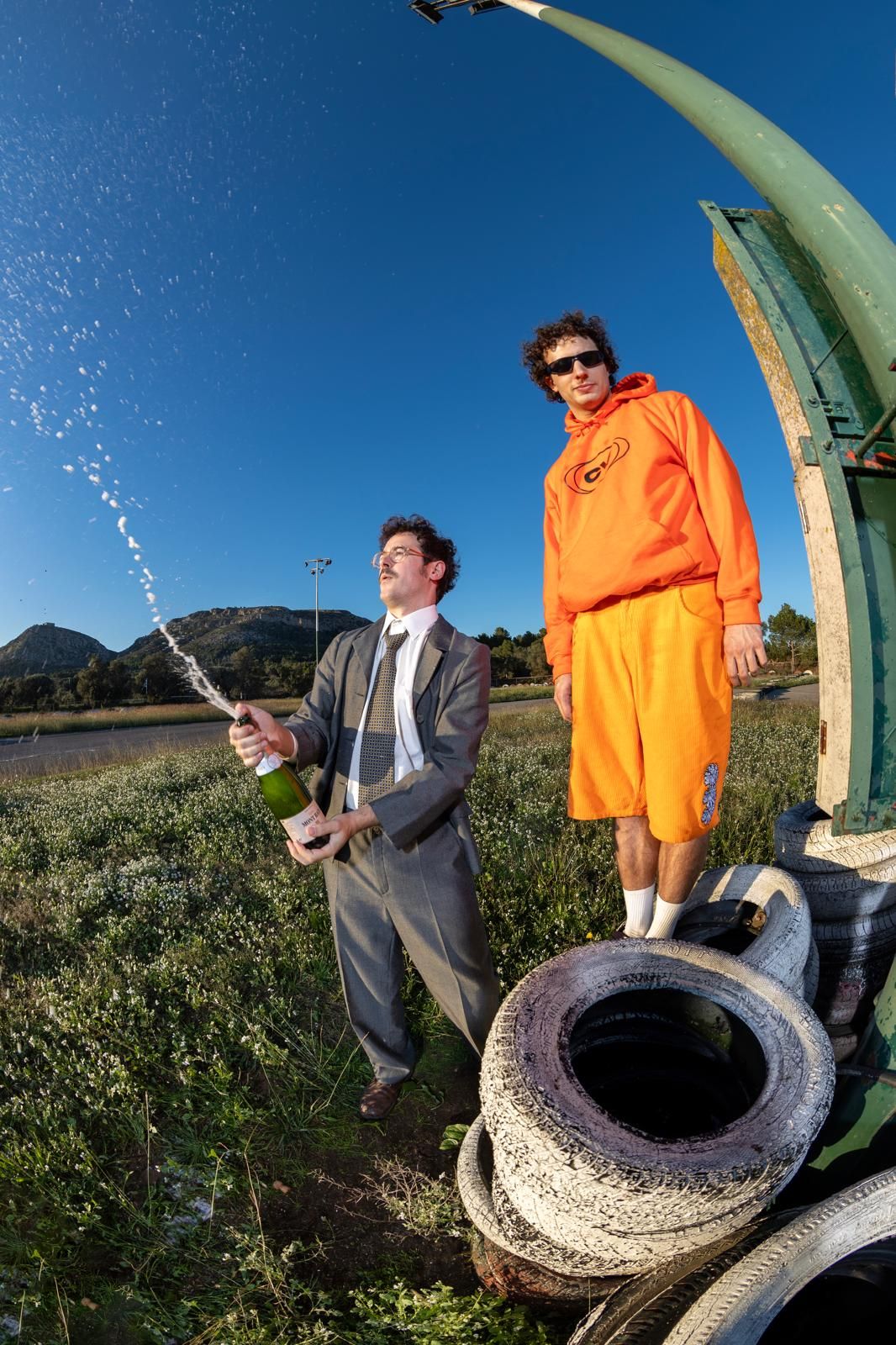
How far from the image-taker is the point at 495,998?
3.05 meters

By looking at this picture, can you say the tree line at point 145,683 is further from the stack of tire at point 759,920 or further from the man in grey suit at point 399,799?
the stack of tire at point 759,920

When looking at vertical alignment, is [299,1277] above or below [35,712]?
below

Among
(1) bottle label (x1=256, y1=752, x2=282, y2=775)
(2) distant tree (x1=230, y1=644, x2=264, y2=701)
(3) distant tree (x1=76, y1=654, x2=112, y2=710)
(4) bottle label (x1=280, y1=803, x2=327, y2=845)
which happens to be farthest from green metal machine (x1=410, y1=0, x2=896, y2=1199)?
(3) distant tree (x1=76, y1=654, x2=112, y2=710)

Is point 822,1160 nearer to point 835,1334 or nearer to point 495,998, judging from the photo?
point 835,1334

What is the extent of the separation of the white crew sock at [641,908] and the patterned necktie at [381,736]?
50.4 inches

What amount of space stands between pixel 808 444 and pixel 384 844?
88.0 inches

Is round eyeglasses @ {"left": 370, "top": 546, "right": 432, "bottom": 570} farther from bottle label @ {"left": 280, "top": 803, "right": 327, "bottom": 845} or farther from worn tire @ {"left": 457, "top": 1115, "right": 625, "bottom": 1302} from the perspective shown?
worn tire @ {"left": 457, "top": 1115, "right": 625, "bottom": 1302}

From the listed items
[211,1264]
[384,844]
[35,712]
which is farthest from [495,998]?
[35,712]

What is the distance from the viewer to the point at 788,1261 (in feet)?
4.86

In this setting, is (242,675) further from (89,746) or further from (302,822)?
(89,746)

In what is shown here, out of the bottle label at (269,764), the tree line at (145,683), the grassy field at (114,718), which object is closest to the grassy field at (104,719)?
the grassy field at (114,718)

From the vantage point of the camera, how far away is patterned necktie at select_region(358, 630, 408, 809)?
304cm

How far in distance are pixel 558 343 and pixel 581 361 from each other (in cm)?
17

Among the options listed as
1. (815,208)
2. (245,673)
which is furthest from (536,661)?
(815,208)
